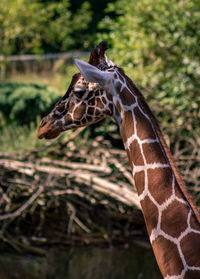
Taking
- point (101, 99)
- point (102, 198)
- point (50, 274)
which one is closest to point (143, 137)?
point (101, 99)

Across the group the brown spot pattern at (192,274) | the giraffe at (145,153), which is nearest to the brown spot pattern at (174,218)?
the giraffe at (145,153)

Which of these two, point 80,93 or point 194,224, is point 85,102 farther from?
point 194,224

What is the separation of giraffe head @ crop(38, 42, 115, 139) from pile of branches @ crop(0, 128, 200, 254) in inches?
76.8

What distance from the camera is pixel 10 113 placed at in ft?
22.4

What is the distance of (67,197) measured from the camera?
14.6 feet

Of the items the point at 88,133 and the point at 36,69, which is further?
the point at 36,69

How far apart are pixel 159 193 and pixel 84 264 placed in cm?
310

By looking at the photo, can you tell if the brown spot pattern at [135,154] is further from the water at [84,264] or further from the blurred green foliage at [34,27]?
the blurred green foliage at [34,27]

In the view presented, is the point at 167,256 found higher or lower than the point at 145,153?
lower

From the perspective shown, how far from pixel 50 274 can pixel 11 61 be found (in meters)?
7.89

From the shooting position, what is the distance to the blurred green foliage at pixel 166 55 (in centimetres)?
511

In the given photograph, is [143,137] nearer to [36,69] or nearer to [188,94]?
[188,94]

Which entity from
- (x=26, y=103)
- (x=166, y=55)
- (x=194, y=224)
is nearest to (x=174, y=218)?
(x=194, y=224)

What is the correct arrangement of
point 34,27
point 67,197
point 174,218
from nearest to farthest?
point 174,218 < point 67,197 < point 34,27
